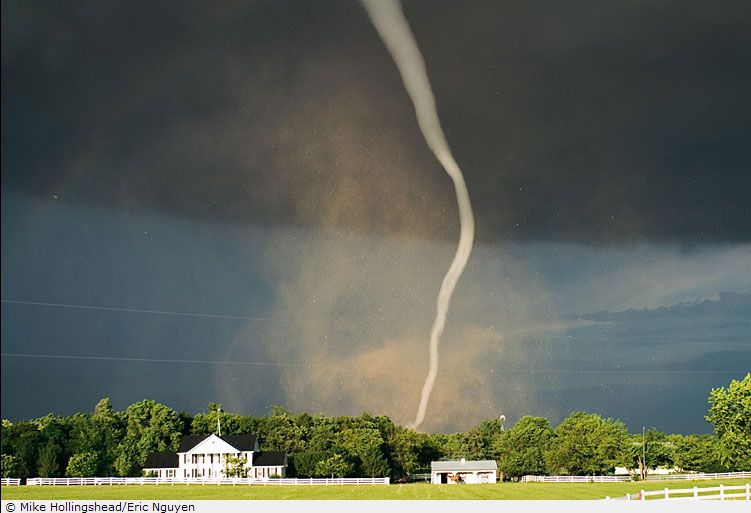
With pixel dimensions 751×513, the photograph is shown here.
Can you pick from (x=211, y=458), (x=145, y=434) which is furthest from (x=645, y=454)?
(x=145, y=434)

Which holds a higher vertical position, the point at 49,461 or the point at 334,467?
the point at 49,461

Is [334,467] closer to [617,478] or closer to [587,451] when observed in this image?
[587,451]

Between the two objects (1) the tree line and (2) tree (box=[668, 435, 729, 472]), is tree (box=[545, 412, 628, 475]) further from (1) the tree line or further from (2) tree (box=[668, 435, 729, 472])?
(2) tree (box=[668, 435, 729, 472])

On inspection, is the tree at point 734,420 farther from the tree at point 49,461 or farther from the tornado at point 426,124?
the tree at point 49,461

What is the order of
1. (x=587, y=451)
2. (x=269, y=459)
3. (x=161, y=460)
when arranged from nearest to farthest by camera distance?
1. (x=587, y=451)
2. (x=269, y=459)
3. (x=161, y=460)

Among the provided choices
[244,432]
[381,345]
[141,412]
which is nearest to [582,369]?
[381,345]
